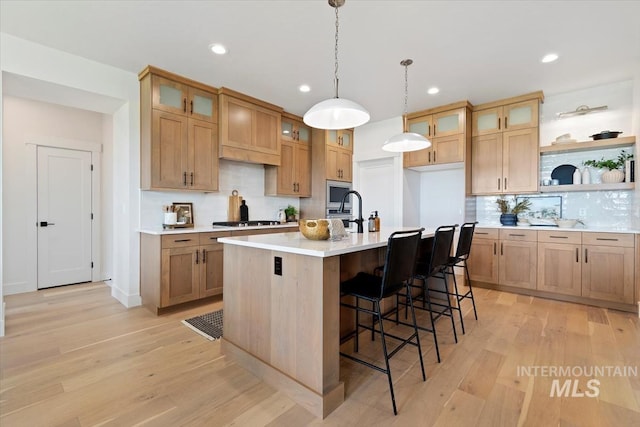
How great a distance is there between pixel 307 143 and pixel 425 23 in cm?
292

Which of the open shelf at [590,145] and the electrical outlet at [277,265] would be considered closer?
the electrical outlet at [277,265]

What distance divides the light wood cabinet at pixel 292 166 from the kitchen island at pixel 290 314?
8.63 ft

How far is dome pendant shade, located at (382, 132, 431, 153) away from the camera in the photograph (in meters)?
2.96

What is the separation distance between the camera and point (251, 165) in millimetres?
4652

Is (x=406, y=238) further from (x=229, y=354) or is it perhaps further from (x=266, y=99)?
(x=266, y=99)

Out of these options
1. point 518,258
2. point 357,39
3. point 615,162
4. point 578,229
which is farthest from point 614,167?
point 357,39

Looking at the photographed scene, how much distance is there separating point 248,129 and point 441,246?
9.67 ft

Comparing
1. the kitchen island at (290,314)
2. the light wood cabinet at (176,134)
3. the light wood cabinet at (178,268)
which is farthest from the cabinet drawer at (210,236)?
the kitchen island at (290,314)

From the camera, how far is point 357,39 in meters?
2.68

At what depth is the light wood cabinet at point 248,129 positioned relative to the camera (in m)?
3.82

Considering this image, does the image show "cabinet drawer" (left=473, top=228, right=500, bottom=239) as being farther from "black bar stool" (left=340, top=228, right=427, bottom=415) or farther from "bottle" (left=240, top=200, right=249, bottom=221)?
"bottle" (left=240, top=200, right=249, bottom=221)

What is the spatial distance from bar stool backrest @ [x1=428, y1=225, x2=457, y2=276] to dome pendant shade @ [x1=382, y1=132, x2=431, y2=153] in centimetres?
95

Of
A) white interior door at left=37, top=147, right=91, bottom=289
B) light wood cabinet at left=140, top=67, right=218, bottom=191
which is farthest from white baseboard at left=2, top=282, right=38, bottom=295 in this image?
light wood cabinet at left=140, top=67, right=218, bottom=191

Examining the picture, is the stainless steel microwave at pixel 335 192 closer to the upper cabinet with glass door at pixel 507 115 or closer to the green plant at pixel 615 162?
the upper cabinet with glass door at pixel 507 115
